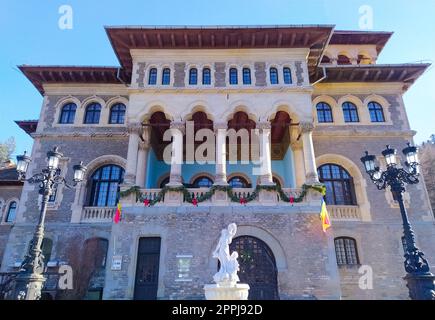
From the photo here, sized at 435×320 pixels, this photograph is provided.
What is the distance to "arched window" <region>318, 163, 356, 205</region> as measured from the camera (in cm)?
1759

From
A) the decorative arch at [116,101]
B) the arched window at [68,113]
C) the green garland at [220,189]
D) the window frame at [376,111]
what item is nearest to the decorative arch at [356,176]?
the window frame at [376,111]

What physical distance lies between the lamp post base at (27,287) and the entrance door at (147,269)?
16.7ft

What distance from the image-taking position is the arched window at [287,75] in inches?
675

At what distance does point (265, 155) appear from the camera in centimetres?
1553

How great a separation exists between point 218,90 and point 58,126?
10.8 meters

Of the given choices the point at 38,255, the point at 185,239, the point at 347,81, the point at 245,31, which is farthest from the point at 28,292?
the point at 347,81

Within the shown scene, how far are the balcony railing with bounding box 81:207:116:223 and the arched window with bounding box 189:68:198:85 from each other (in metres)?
8.77

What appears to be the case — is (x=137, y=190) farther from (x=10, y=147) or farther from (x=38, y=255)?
(x=10, y=147)

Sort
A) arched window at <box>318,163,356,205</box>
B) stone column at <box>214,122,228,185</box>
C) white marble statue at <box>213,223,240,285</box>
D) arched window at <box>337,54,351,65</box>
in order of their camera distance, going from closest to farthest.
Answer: white marble statue at <box>213,223,240,285</box>
stone column at <box>214,122,228,185</box>
arched window at <box>318,163,356,205</box>
arched window at <box>337,54,351,65</box>

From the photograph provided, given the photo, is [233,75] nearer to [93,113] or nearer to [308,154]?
[308,154]

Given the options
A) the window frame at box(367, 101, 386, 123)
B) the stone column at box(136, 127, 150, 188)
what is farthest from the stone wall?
the window frame at box(367, 101, 386, 123)

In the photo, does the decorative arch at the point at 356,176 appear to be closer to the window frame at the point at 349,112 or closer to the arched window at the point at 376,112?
the window frame at the point at 349,112

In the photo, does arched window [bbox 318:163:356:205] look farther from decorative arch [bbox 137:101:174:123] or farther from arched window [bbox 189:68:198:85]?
decorative arch [bbox 137:101:174:123]

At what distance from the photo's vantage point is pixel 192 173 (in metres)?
20.0
